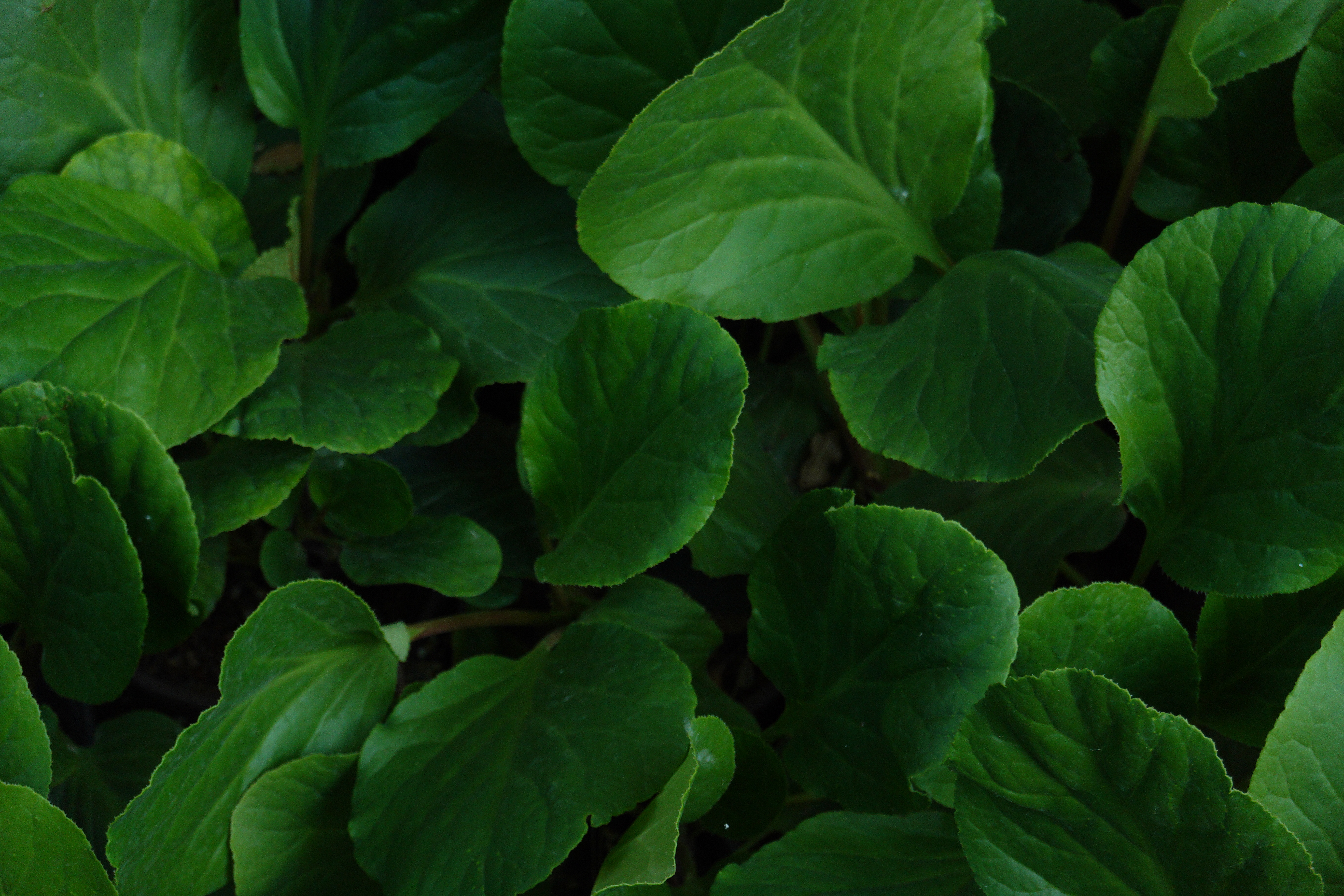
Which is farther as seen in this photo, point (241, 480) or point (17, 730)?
point (241, 480)

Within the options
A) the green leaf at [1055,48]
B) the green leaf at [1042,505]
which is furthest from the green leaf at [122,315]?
the green leaf at [1055,48]

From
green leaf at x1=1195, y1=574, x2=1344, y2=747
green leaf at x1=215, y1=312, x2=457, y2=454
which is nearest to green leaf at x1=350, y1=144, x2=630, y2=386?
green leaf at x1=215, y1=312, x2=457, y2=454

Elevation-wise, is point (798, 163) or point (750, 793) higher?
point (798, 163)

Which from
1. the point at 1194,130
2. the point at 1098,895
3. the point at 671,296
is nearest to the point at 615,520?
the point at 671,296

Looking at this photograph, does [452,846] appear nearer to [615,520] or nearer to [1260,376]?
[615,520]

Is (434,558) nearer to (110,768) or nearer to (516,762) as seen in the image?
(516,762)

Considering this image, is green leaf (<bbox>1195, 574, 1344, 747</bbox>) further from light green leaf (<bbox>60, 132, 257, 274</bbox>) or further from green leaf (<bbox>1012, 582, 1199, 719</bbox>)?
light green leaf (<bbox>60, 132, 257, 274</bbox>)

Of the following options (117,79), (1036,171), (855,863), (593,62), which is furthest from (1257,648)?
(117,79)
